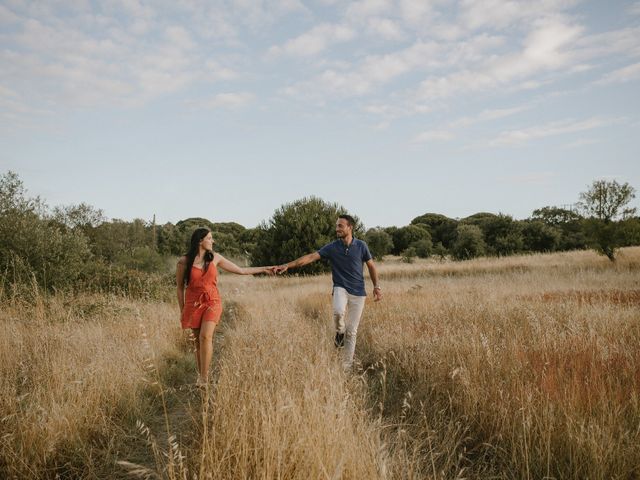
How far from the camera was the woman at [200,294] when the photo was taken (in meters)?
5.30

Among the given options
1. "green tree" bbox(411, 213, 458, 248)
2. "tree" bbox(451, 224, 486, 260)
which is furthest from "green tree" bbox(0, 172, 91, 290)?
"green tree" bbox(411, 213, 458, 248)

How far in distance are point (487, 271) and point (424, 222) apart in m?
67.8

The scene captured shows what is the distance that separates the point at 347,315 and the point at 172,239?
5426cm

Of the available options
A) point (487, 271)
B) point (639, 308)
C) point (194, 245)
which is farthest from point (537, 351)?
point (487, 271)

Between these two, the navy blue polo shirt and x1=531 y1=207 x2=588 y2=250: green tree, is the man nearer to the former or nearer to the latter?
the navy blue polo shirt

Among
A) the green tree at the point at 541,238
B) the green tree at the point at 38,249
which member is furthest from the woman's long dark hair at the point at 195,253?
the green tree at the point at 541,238

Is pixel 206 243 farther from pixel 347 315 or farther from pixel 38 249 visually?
pixel 38 249

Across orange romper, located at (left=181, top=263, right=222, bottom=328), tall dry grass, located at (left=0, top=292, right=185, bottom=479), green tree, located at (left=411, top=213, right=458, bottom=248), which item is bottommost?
tall dry grass, located at (left=0, top=292, right=185, bottom=479)

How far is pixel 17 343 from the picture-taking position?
5688mm

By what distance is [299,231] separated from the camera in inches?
1321

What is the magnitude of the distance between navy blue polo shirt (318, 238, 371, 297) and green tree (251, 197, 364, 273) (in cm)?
2527

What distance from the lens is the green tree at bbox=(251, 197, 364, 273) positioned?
109ft

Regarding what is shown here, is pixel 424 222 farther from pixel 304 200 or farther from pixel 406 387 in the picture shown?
pixel 406 387

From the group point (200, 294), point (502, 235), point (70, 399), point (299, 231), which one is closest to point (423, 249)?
point (502, 235)
